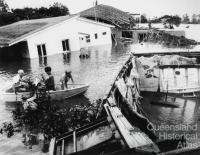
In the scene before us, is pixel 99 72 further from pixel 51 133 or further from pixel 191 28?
pixel 191 28

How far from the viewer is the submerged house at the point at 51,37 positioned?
25772 mm

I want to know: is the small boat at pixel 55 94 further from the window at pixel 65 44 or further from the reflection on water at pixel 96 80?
the window at pixel 65 44

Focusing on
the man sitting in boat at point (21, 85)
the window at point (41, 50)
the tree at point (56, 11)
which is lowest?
the man sitting in boat at point (21, 85)

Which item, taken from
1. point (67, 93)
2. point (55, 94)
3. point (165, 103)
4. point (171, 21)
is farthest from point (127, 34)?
point (165, 103)

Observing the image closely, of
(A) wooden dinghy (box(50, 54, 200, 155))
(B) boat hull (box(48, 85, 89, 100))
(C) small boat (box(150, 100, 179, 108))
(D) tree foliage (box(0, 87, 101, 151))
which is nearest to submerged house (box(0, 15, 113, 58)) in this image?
(B) boat hull (box(48, 85, 89, 100))

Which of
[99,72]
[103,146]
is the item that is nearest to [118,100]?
[103,146]

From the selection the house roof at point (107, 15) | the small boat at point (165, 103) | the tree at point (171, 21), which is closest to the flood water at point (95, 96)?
the small boat at point (165, 103)

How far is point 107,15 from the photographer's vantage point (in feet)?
133

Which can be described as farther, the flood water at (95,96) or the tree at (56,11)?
the tree at (56,11)

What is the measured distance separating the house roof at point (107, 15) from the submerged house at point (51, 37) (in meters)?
5.01

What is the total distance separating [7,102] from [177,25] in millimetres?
29223

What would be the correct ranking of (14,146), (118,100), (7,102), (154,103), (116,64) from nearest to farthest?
1. (14,146)
2. (118,100)
3. (154,103)
4. (7,102)
5. (116,64)

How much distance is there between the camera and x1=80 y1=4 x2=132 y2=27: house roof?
130 ft

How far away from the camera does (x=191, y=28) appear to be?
30.4 meters
